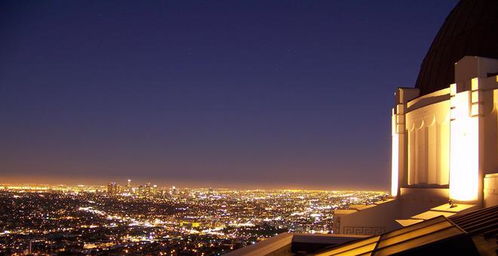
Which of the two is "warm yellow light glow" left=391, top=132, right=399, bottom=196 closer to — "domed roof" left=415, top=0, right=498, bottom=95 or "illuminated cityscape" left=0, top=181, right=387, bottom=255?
"domed roof" left=415, top=0, right=498, bottom=95

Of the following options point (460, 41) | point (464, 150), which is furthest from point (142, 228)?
point (464, 150)

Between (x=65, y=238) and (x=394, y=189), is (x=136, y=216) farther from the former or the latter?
(x=394, y=189)

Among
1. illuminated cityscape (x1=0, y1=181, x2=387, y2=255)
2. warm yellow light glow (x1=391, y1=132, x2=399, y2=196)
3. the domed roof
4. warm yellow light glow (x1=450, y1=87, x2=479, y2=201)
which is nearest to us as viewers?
warm yellow light glow (x1=450, y1=87, x2=479, y2=201)

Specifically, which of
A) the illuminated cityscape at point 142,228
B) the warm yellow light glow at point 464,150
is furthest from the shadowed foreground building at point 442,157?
the illuminated cityscape at point 142,228

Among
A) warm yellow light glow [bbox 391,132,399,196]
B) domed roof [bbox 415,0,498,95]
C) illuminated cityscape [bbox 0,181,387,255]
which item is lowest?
illuminated cityscape [bbox 0,181,387,255]

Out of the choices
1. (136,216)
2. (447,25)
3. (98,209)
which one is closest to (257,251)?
(447,25)

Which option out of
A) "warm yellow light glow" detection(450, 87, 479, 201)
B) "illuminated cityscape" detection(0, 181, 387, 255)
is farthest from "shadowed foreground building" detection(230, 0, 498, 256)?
"illuminated cityscape" detection(0, 181, 387, 255)
